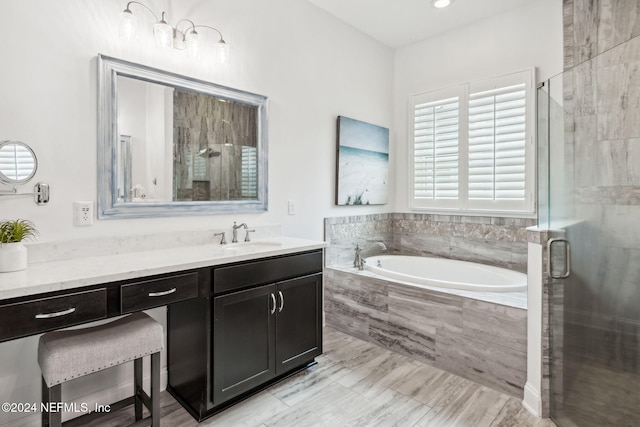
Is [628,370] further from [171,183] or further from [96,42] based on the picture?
[96,42]

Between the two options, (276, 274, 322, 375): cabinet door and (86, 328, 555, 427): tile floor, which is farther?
(276, 274, 322, 375): cabinet door

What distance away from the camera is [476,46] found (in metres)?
3.39

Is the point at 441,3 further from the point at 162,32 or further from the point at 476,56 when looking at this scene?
the point at 162,32

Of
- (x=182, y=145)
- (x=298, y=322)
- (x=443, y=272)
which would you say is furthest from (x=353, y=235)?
(x=182, y=145)

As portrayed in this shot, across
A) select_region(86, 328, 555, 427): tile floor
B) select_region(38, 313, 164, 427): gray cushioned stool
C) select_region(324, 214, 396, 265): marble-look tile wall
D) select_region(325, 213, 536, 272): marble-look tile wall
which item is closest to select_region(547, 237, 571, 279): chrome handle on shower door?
select_region(86, 328, 555, 427): tile floor

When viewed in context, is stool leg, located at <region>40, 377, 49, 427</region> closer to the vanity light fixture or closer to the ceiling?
the vanity light fixture

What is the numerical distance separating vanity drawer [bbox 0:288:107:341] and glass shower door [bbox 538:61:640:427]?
2263 millimetres

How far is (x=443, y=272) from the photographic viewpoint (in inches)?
138

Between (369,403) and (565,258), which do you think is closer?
(565,258)

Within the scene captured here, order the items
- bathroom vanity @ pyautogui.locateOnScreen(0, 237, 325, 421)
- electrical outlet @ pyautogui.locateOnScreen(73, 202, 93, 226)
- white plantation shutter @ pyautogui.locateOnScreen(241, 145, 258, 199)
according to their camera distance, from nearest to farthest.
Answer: bathroom vanity @ pyautogui.locateOnScreen(0, 237, 325, 421) → electrical outlet @ pyautogui.locateOnScreen(73, 202, 93, 226) → white plantation shutter @ pyautogui.locateOnScreen(241, 145, 258, 199)

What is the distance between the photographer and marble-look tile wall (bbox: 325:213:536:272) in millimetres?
3195

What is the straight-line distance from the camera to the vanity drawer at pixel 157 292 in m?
1.54

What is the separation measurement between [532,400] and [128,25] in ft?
10.3

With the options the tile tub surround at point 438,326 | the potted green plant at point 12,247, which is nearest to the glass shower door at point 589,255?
the tile tub surround at point 438,326
